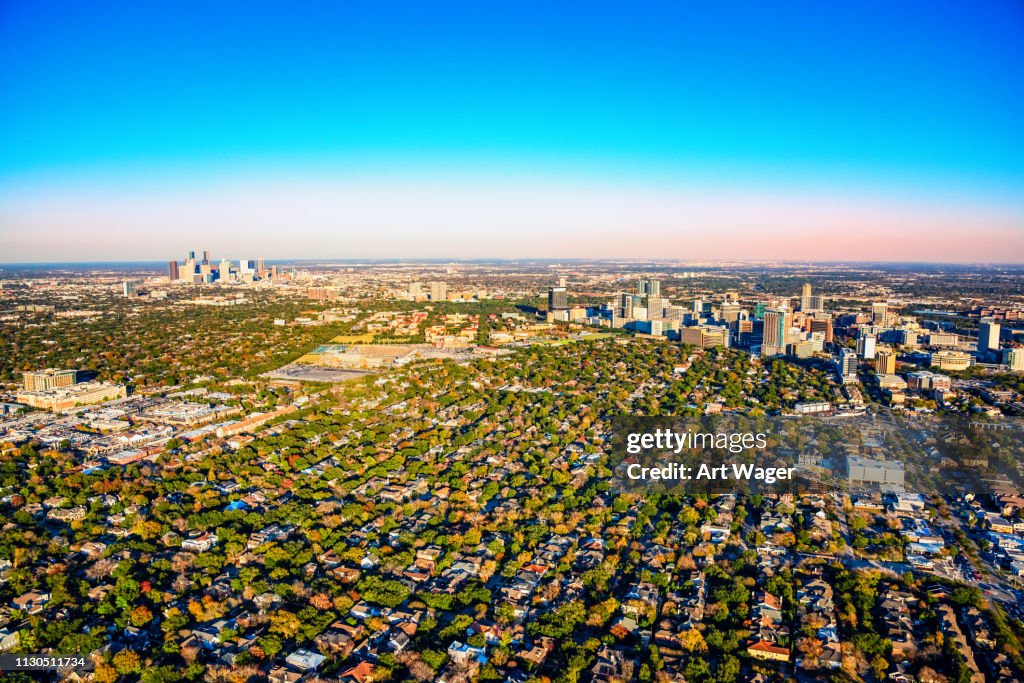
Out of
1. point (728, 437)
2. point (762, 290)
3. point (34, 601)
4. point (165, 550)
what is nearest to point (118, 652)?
point (34, 601)

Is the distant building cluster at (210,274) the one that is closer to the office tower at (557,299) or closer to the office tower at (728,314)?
the office tower at (557,299)

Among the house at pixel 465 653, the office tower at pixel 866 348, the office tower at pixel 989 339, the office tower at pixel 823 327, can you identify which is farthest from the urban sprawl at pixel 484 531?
the office tower at pixel 823 327

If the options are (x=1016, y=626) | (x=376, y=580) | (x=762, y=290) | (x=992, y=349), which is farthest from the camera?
(x=762, y=290)

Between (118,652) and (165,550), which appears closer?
(118,652)

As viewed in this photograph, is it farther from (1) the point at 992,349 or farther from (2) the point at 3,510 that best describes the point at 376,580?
(1) the point at 992,349

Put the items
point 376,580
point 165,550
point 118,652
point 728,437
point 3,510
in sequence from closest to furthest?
point 118,652
point 376,580
point 165,550
point 3,510
point 728,437

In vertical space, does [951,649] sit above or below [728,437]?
below

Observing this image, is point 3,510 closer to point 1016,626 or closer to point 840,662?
point 840,662
